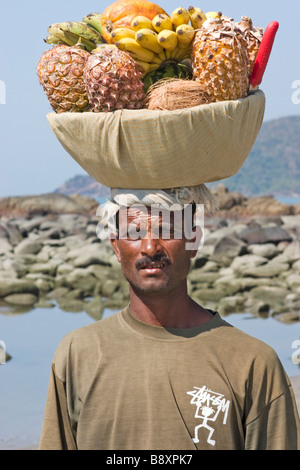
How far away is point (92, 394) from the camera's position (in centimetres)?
255

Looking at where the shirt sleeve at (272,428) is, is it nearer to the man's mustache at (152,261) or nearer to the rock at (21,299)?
the man's mustache at (152,261)

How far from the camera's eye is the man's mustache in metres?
2.56

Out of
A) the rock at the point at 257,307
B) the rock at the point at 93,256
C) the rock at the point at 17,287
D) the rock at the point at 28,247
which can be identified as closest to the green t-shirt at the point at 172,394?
the rock at the point at 257,307

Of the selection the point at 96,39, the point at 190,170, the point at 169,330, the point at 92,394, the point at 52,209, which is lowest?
the point at 52,209

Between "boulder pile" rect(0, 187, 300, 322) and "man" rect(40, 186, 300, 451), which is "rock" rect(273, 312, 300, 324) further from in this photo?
"man" rect(40, 186, 300, 451)

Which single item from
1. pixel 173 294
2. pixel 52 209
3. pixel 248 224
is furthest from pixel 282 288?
pixel 173 294

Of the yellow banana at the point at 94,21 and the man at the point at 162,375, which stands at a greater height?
the yellow banana at the point at 94,21

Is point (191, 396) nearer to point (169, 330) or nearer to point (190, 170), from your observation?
point (169, 330)

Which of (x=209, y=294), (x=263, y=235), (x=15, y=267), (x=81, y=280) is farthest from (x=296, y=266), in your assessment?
(x=15, y=267)

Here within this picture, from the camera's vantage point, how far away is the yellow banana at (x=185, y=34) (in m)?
2.60

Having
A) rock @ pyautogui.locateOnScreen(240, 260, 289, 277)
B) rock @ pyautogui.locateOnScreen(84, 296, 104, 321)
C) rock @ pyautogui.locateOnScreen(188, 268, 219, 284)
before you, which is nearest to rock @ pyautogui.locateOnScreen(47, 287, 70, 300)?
rock @ pyautogui.locateOnScreen(84, 296, 104, 321)

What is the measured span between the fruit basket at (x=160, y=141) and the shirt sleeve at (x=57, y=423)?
763 mm

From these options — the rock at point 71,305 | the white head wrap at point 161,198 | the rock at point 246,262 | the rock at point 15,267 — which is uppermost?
the white head wrap at point 161,198

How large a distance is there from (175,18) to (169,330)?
1099 millimetres
